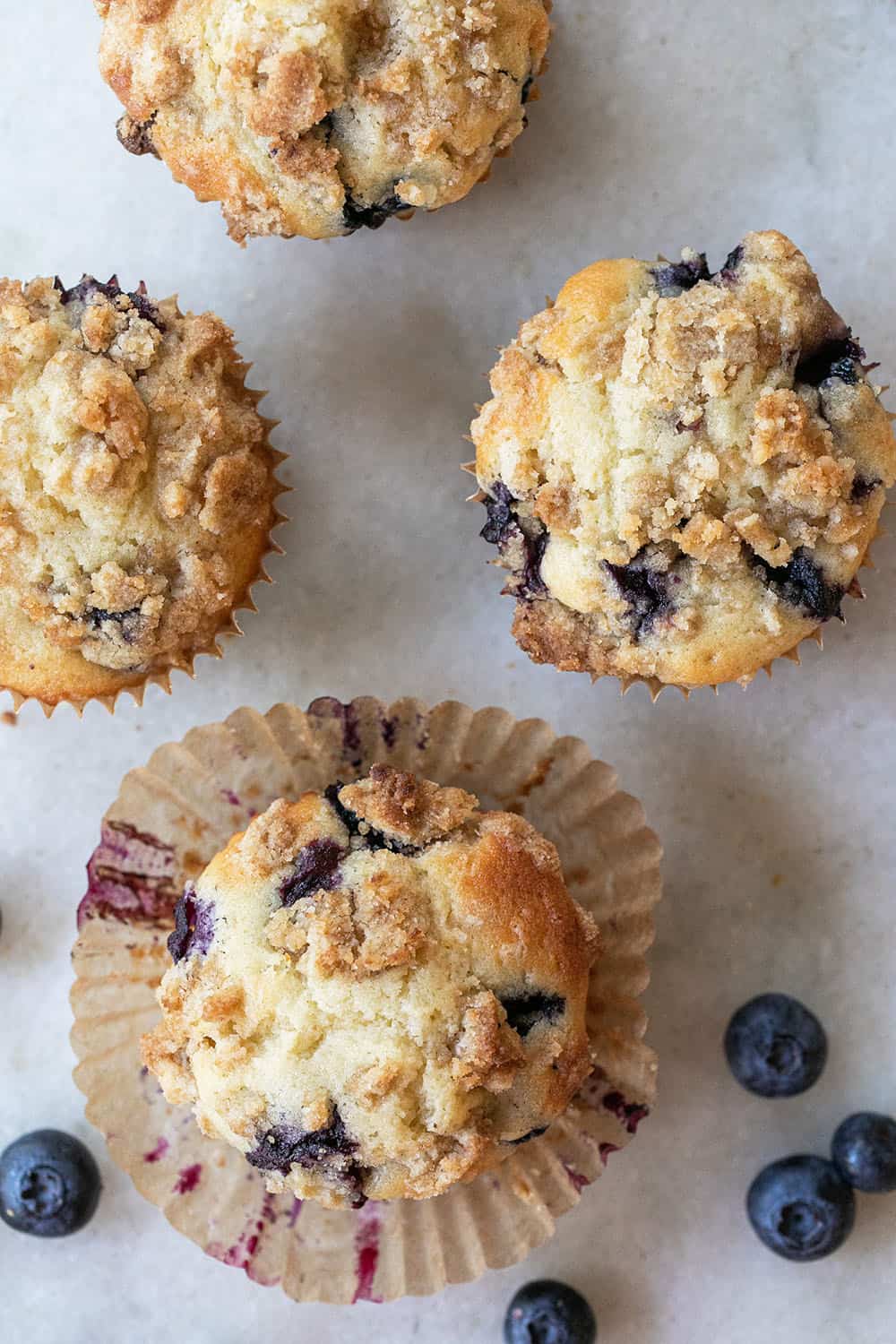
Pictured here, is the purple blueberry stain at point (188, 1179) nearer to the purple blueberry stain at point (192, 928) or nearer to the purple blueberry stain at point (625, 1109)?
the purple blueberry stain at point (192, 928)

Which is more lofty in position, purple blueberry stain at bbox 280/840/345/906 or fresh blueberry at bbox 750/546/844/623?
fresh blueberry at bbox 750/546/844/623

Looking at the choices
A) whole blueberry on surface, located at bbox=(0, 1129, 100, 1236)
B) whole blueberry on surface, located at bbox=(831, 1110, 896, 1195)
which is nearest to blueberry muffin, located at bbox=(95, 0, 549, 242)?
whole blueberry on surface, located at bbox=(0, 1129, 100, 1236)

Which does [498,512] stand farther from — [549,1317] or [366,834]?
[549,1317]

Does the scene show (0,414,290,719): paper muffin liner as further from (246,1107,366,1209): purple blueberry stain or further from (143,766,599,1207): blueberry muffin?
(246,1107,366,1209): purple blueberry stain

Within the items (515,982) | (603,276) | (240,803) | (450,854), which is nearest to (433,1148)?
(515,982)

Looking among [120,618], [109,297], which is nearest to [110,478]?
[120,618]

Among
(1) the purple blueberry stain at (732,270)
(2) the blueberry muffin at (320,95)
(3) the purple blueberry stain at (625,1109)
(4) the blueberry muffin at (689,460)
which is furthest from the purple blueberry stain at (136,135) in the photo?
(3) the purple blueberry stain at (625,1109)
